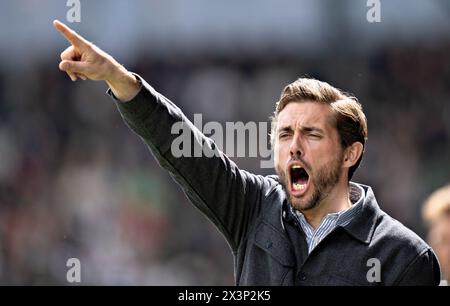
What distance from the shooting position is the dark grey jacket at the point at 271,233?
7.46 feet

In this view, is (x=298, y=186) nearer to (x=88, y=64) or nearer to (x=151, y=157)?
(x=88, y=64)

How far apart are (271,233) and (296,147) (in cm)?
25

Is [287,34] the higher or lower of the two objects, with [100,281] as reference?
higher

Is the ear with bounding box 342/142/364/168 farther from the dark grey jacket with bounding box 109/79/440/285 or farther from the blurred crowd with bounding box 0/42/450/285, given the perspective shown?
the blurred crowd with bounding box 0/42/450/285

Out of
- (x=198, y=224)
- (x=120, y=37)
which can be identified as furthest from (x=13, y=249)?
(x=120, y=37)

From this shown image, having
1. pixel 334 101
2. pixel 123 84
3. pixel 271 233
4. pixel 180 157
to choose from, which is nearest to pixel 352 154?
pixel 334 101

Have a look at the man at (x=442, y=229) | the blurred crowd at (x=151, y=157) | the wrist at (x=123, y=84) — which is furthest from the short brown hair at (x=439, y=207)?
the blurred crowd at (x=151, y=157)

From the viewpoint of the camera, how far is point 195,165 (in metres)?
2.37

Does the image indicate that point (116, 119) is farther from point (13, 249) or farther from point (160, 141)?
point (160, 141)

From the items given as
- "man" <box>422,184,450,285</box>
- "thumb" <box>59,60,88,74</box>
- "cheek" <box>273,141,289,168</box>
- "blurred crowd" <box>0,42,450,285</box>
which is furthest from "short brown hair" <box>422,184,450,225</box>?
"blurred crowd" <box>0,42,450,285</box>

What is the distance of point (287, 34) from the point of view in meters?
7.10

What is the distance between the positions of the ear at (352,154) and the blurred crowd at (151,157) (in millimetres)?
3485

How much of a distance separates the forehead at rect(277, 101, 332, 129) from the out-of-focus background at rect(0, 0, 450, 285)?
366 centimetres

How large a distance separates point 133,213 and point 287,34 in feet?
6.10
